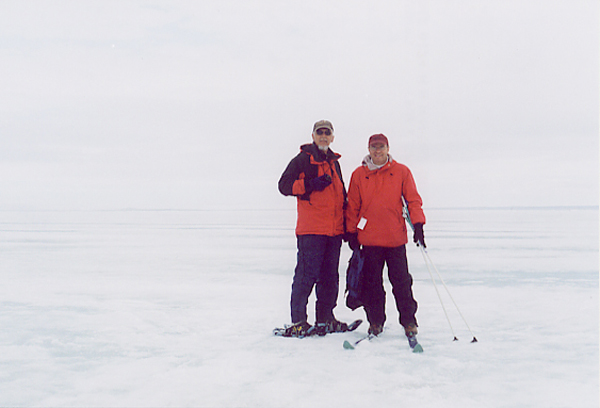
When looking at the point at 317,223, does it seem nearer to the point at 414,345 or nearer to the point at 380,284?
the point at 380,284

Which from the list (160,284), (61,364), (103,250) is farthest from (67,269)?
(61,364)

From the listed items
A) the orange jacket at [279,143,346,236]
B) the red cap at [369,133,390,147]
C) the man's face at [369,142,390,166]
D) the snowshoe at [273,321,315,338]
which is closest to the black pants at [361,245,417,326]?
the orange jacket at [279,143,346,236]

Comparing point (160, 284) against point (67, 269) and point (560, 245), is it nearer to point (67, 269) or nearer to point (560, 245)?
point (67, 269)

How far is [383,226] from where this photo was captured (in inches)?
129

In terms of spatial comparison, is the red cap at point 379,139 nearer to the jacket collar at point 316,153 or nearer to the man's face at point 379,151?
the man's face at point 379,151

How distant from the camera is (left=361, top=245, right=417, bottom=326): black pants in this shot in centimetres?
330

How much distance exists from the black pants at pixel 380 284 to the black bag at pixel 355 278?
1.4 inches

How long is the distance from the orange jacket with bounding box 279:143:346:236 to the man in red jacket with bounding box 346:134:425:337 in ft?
0.44

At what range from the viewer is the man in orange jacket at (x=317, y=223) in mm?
3387

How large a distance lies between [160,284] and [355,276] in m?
2.84

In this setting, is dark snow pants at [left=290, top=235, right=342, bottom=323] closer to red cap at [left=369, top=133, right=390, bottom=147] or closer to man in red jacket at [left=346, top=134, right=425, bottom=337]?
man in red jacket at [left=346, top=134, right=425, bottom=337]

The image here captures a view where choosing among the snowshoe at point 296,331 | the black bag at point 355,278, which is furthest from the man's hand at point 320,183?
the snowshoe at point 296,331

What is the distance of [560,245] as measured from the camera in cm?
967

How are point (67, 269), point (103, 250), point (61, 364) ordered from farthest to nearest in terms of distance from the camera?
point (103, 250) → point (67, 269) → point (61, 364)
